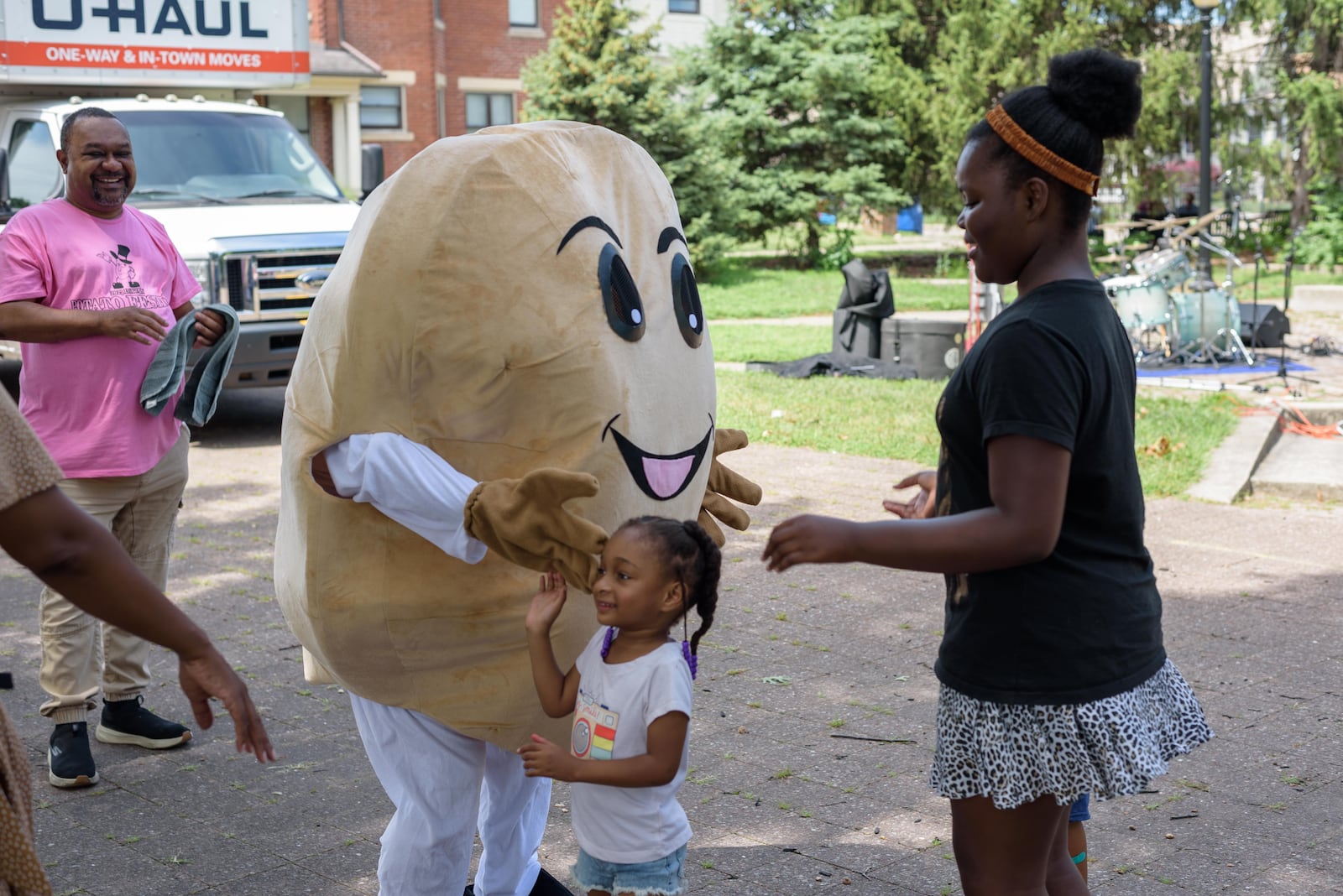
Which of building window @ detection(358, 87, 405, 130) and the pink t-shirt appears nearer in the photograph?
the pink t-shirt

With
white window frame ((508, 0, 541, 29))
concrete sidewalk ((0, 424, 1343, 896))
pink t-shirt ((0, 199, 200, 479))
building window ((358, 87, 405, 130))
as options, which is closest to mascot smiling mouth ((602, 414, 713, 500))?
concrete sidewalk ((0, 424, 1343, 896))

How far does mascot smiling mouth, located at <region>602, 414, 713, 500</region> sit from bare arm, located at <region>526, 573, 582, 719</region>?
284 millimetres

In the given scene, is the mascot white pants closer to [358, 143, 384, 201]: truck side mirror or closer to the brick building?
[358, 143, 384, 201]: truck side mirror

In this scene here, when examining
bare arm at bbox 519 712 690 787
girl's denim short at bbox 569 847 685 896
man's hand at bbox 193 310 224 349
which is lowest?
girl's denim short at bbox 569 847 685 896

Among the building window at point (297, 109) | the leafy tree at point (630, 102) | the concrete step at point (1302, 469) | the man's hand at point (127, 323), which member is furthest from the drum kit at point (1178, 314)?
the building window at point (297, 109)

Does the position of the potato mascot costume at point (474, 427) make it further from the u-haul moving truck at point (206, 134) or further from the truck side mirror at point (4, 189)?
the truck side mirror at point (4, 189)

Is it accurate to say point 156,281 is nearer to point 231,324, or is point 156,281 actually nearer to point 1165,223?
point 231,324

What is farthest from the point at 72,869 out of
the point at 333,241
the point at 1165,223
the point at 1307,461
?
the point at 1165,223

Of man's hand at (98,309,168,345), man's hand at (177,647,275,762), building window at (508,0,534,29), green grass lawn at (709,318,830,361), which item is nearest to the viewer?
man's hand at (177,647,275,762)

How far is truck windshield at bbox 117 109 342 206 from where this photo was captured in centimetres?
1062

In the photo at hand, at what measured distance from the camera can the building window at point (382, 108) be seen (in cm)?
3198

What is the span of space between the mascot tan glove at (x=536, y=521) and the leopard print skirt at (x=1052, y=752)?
0.79 meters

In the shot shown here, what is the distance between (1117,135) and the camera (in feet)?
8.77

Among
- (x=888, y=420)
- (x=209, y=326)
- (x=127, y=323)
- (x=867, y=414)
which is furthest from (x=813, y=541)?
(x=867, y=414)
